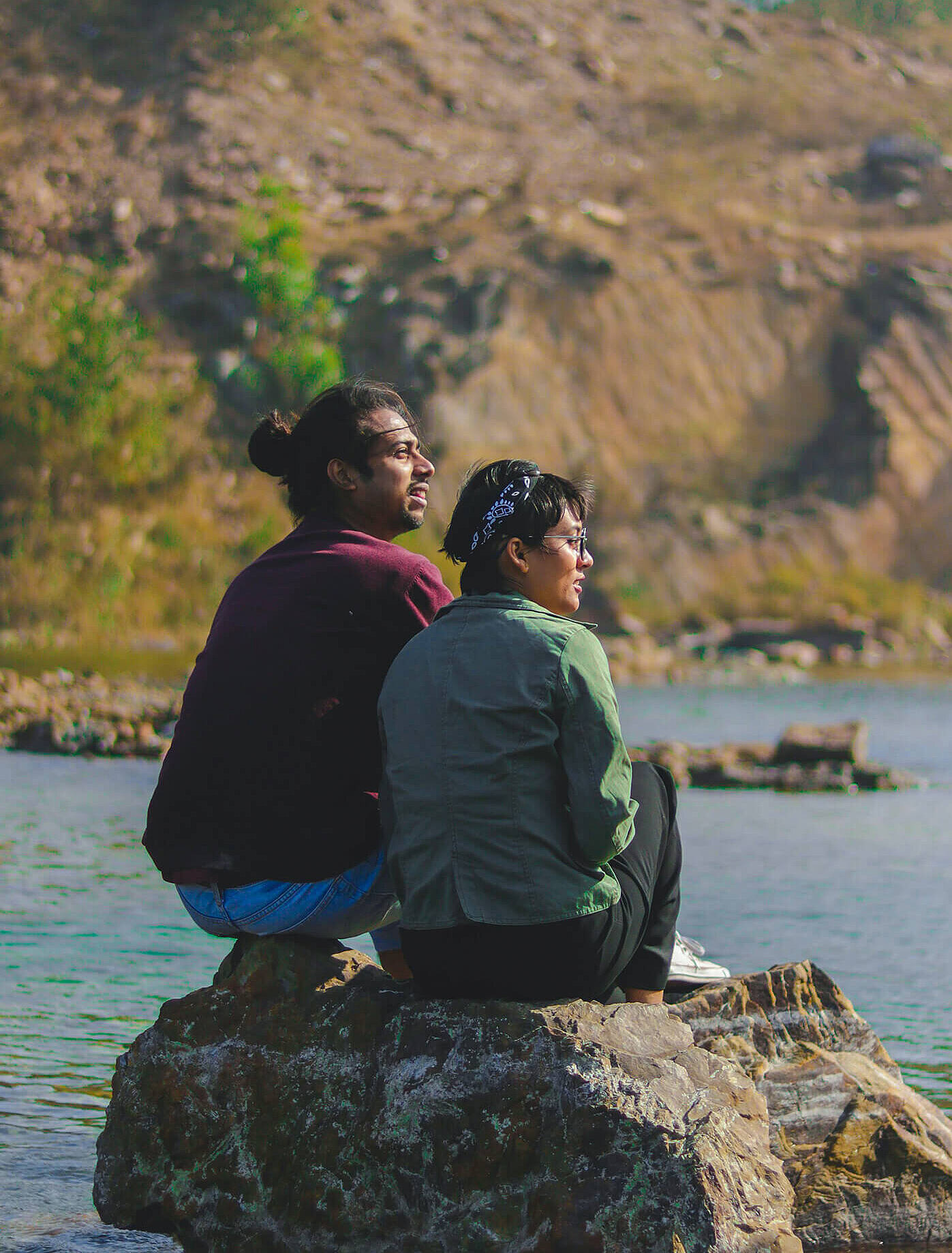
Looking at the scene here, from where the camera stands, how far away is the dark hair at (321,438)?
3871 millimetres

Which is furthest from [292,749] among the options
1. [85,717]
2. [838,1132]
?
[85,717]

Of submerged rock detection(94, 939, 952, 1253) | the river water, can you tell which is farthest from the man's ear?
the river water

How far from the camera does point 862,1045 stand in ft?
13.5

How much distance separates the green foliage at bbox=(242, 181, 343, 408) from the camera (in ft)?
137

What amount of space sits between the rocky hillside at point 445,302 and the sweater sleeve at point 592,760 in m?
30.3

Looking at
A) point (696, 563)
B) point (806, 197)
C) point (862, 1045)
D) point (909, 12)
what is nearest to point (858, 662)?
point (696, 563)

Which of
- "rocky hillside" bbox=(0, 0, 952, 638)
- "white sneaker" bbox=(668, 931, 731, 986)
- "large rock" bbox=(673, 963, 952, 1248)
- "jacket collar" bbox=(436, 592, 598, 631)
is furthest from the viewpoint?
"rocky hillside" bbox=(0, 0, 952, 638)

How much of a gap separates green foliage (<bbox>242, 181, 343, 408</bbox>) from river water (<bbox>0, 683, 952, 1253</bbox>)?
94.8 feet

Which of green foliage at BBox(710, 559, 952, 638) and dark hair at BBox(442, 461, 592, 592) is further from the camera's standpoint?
green foliage at BBox(710, 559, 952, 638)

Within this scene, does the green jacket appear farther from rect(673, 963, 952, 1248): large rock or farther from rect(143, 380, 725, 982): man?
rect(673, 963, 952, 1248): large rock

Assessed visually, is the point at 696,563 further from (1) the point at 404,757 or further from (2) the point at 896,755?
(1) the point at 404,757

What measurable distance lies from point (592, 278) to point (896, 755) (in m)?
29.9

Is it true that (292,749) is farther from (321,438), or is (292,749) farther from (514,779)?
(321,438)

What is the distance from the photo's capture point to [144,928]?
7.10 meters
